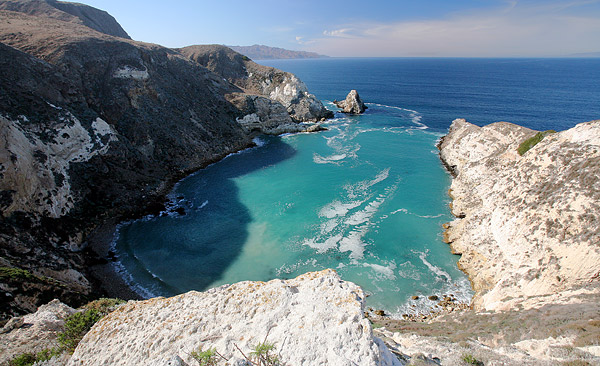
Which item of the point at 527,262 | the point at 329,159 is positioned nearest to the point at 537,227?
the point at 527,262

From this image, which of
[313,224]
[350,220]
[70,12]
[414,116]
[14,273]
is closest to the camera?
[14,273]

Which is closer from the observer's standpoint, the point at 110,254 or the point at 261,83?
the point at 110,254

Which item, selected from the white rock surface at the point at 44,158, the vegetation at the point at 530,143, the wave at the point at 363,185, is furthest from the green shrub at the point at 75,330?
the vegetation at the point at 530,143

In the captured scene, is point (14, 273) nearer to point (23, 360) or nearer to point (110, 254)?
point (110, 254)

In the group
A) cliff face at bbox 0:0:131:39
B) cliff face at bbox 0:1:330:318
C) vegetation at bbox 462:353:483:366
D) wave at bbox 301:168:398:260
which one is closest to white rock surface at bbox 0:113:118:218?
cliff face at bbox 0:1:330:318

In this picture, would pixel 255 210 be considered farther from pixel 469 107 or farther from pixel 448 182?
pixel 469 107

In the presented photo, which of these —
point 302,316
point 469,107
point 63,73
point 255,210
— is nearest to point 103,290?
point 255,210

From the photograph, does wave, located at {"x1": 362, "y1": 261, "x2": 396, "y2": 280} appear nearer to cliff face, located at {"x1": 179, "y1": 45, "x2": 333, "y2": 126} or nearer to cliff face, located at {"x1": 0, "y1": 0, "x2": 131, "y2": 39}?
cliff face, located at {"x1": 179, "y1": 45, "x2": 333, "y2": 126}
